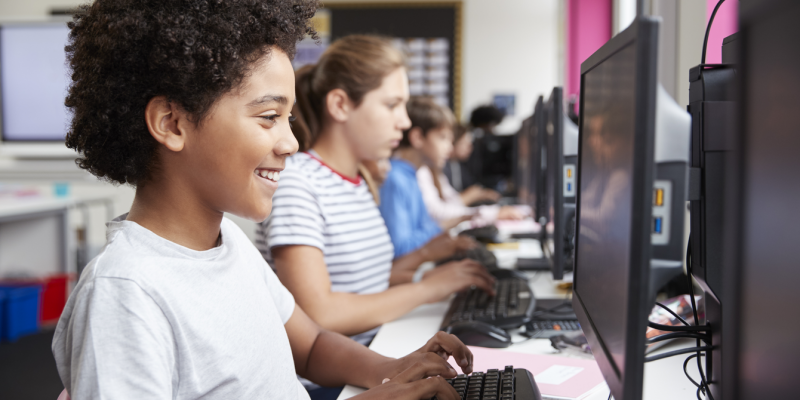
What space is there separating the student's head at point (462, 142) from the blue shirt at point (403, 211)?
1992 millimetres

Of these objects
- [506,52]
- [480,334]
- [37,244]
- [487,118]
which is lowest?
[37,244]

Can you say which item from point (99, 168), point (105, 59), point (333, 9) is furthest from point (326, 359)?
point (333, 9)

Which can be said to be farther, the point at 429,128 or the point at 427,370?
the point at 429,128

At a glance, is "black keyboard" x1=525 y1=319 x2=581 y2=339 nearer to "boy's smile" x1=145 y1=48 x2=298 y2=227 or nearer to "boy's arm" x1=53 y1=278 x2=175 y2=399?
"boy's smile" x1=145 y1=48 x2=298 y2=227

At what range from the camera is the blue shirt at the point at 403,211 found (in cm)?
Result: 220

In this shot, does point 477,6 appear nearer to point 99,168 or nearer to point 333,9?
point 333,9

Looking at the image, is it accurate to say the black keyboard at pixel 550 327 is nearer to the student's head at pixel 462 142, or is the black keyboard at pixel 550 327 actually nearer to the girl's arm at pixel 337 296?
the girl's arm at pixel 337 296

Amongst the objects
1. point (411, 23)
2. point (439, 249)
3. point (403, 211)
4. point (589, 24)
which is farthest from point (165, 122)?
point (411, 23)

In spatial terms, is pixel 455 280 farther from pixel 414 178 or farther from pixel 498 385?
pixel 414 178

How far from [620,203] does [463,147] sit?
425 cm

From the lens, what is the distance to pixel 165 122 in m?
0.70

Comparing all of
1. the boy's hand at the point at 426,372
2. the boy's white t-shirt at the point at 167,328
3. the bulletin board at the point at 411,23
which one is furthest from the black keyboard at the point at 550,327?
the bulletin board at the point at 411,23

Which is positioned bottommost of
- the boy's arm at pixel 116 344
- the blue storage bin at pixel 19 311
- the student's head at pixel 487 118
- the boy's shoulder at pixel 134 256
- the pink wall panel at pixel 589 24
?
the blue storage bin at pixel 19 311

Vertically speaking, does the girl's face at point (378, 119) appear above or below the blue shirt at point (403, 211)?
above
